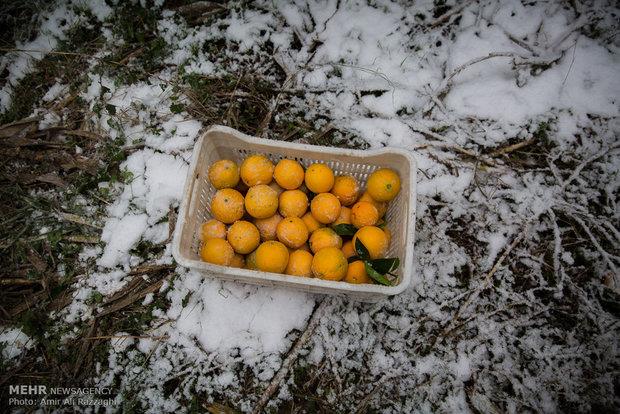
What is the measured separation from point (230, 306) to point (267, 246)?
0.69 metres

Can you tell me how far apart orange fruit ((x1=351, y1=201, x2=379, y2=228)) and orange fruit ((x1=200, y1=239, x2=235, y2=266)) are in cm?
70

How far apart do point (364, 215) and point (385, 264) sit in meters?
0.32

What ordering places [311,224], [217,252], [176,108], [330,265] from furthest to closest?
[176,108]
[311,224]
[217,252]
[330,265]

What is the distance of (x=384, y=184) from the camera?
6.80 feet

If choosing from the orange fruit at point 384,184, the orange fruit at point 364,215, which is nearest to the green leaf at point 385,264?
the orange fruit at point 364,215

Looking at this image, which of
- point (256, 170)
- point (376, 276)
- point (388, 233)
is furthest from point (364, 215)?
point (256, 170)

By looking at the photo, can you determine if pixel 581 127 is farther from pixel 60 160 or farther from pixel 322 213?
pixel 60 160

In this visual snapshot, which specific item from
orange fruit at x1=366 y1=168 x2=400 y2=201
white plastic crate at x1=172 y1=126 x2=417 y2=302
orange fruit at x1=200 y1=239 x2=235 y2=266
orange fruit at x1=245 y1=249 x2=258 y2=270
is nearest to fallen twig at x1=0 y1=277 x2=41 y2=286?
white plastic crate at x1=172 y1=126 x2=417 y2=302

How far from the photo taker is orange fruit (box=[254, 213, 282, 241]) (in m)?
2.16

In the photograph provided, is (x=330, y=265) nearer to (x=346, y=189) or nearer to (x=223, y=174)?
(x=346, y=189)

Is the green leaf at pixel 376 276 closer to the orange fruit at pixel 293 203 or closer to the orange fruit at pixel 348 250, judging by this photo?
the orange fruit at pixel 348 250

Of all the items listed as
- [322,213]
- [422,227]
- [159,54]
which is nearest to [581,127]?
[422,227]

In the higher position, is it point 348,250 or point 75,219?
point 348,250

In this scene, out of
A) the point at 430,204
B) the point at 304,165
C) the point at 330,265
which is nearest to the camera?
the point at 330,265
